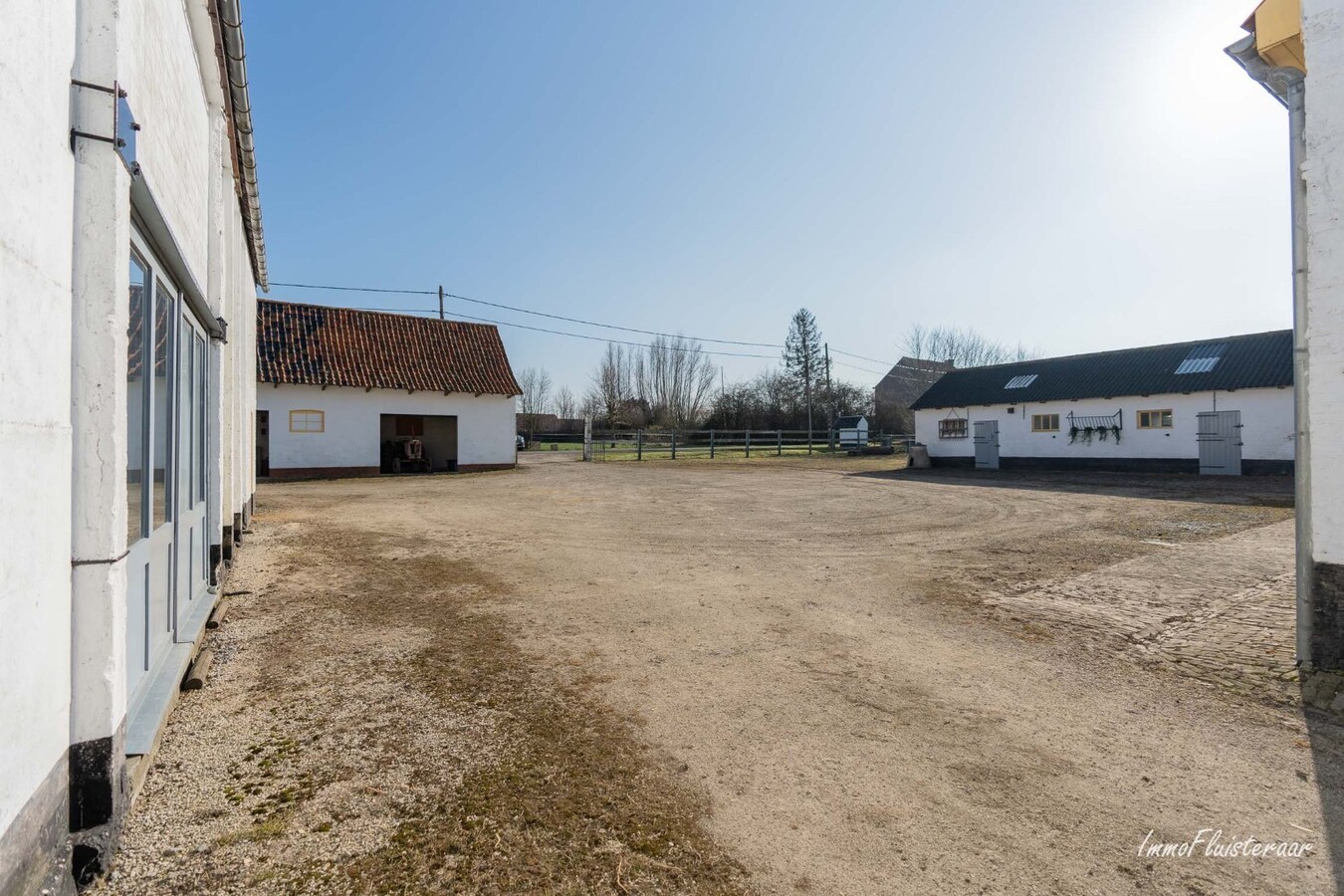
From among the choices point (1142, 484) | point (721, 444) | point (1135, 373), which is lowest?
point (1142, 484)

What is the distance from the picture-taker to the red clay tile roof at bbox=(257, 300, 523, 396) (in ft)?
62.1

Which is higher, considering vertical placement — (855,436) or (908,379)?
(908,379)

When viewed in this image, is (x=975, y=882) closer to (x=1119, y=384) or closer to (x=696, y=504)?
(x=696, y=504)

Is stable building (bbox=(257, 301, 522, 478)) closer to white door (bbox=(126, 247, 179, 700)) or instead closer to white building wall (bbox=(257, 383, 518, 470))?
white building wall (bbox=(257, 383, 518, 470))

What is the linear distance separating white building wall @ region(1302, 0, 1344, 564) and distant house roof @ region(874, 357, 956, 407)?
51.0 metres

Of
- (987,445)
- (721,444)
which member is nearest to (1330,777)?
(987,445)

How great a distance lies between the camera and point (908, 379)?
54438mm

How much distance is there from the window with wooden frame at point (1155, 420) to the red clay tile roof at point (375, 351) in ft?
70.2

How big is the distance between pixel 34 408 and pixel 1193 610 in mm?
6977

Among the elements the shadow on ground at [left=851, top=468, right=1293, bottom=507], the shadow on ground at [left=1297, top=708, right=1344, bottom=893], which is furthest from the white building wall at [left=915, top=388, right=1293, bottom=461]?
the shadow on ground at [left=1297, top=708, right=1344, bottom=893]

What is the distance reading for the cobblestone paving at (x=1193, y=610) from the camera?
4.04 m

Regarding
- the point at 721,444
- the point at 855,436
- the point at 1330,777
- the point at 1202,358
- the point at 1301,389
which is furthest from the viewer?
the point at 855,436

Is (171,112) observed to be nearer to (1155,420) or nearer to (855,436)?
(1155,420)

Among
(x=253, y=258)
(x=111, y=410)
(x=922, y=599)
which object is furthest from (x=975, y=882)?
(x=253, y=258)
